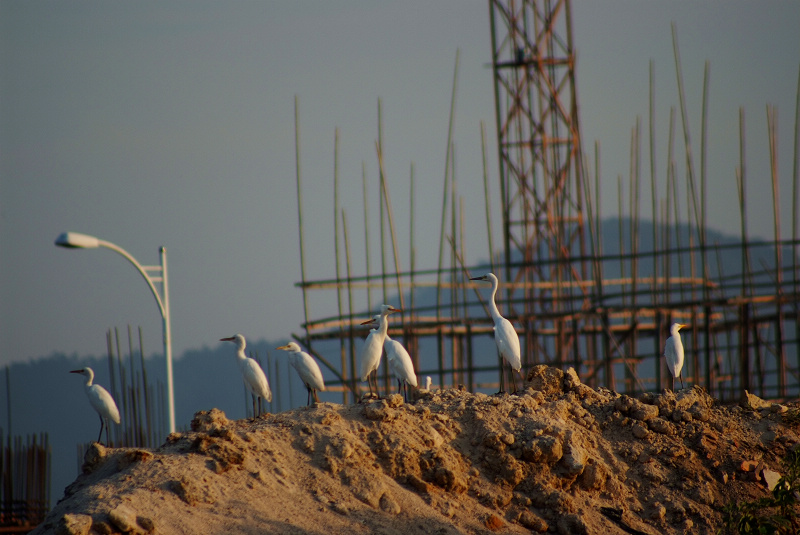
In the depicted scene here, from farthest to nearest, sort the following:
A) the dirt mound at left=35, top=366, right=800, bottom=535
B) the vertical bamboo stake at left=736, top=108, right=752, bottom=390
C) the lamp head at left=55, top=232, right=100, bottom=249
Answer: the vertical bamboo stake at left=736, top=108, right=752, bottom=390 → the lamp head at left=55, top=232, right=100, bottom=249 → the dirt mound at left=35, top=366, right=800, bottom=535

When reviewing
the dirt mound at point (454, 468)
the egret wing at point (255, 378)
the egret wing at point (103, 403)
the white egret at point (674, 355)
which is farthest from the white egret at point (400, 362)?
the egret wing at point (103, 403)

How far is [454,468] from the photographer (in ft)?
40.2

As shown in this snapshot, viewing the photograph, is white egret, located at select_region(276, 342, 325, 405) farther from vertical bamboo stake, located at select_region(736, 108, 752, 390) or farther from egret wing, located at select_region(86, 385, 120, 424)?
vertical bamboo stake, located at select_region(736, 108, 752, 390)

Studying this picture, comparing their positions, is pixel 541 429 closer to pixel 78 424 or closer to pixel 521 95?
pixel 521 95

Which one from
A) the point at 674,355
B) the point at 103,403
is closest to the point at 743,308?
the point at 674,355

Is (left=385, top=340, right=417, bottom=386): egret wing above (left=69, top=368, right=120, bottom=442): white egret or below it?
above

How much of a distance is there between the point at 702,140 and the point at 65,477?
36438mm

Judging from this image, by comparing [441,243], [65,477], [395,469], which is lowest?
[65,477]

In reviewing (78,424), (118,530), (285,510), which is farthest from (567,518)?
(78,424)

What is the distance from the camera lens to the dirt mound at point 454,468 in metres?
10.6

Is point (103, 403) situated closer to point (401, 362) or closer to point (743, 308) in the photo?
point (401, 362)

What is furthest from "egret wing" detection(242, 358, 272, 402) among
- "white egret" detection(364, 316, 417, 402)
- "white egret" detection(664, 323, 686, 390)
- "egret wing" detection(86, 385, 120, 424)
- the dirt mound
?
"white egret" detection(664, 323, 686, 390)

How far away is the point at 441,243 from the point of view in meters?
21.7

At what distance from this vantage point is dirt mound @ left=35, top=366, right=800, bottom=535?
10.6 metres
